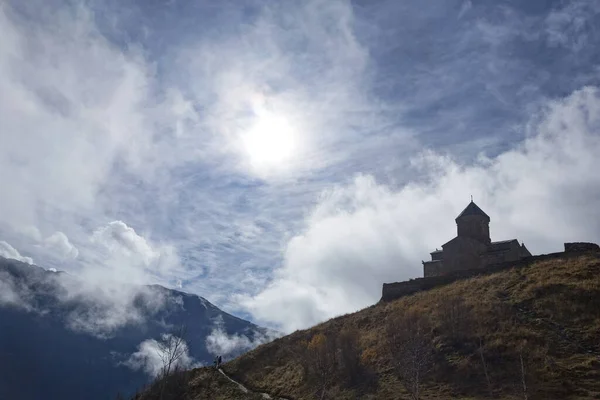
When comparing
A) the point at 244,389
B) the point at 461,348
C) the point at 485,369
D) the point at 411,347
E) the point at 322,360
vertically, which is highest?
the point at 461,348

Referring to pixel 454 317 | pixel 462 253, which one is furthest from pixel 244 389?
pixel 462 253

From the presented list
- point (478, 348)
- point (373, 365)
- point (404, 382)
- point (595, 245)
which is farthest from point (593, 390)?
point (595, 245)

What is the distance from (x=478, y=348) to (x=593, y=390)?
8.93 m

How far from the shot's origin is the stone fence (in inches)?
1937

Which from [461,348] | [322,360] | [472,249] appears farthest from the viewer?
[472,249]

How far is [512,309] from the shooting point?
3962cm

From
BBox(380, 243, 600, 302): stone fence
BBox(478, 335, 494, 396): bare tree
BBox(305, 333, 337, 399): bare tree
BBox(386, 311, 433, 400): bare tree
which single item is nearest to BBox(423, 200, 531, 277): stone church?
BBox(380, 243, 600, 302): stone fence

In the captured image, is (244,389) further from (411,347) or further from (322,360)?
(411,347)

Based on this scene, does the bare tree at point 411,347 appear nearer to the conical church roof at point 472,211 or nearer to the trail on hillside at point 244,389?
the trail on hillside at point 244,389

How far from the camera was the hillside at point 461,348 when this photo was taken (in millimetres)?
30609

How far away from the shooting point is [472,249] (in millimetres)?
62219

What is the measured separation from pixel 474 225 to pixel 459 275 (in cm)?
1334

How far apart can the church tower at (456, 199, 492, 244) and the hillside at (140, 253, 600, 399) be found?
1500cm

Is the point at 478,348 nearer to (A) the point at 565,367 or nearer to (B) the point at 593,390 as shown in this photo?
(A) the point at 565,367
